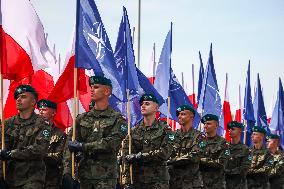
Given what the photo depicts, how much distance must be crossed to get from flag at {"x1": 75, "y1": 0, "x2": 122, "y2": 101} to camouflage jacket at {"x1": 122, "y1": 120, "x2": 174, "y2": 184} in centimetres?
103

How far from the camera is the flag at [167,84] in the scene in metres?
14.7

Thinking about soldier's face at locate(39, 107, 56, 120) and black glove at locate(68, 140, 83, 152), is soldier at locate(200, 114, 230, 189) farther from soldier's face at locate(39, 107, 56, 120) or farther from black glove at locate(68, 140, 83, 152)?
black glove at locate(68, 140, 83, 152)

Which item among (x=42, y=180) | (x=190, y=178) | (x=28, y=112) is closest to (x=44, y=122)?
(x=28, y=112)

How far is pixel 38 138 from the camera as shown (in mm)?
9172

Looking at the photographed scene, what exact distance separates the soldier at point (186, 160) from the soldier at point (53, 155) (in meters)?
2.09

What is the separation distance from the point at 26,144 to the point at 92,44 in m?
2.07

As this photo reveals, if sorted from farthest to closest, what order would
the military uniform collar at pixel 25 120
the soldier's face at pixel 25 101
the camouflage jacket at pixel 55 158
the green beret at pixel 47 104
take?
the green beret at pixel 47 104 < the camouflage jacket at pixel 55 158 < the soldier's face at pixel 25 101 < the military uniform collar at pixel 25 120

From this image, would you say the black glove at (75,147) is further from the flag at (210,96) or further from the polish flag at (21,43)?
the flag at (210,96)

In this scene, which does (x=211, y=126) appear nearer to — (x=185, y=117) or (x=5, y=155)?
(x=185, y=117)

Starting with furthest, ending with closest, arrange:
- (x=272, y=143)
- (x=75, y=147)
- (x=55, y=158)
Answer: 1. (x=272, y=143)
2. (x=55, y=158)
3. (x=75, y=147)

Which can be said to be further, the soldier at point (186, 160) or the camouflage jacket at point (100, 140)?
the soldier at point (186, 160)

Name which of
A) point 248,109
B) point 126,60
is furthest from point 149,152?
point 248,109

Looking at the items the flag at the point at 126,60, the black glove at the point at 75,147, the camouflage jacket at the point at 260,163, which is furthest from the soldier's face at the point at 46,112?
the camouflage jacket at the point at 260,163

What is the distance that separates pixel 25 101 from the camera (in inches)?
375
